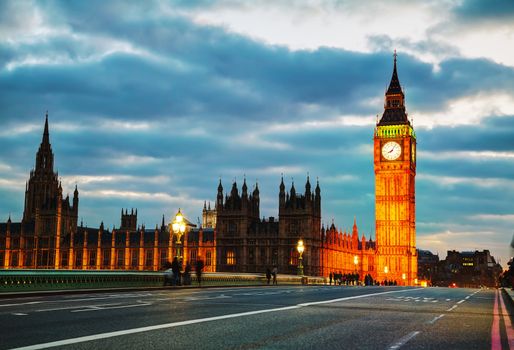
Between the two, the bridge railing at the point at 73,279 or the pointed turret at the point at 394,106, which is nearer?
the bridge railing at the point at 73,279

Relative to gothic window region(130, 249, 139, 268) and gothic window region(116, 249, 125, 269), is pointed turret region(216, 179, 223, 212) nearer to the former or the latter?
gothic window region(130, 249, 139, 268)

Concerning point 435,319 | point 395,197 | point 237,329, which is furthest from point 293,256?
point 237,329

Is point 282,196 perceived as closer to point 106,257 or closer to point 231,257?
point 231,257

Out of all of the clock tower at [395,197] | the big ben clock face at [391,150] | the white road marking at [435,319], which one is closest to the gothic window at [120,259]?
the clock tower at [395,197]

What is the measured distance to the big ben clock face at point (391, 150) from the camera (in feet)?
433

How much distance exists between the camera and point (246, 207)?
10588 centimetres

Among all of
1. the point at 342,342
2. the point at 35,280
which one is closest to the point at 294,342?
the point at 342,342

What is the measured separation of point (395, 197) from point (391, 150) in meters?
9.40

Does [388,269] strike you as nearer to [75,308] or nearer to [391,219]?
[391,219]

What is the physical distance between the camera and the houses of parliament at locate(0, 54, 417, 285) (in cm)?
10250

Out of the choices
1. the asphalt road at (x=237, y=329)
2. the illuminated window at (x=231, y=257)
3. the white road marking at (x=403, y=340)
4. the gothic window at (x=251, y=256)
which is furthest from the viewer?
the illuminated window at (x=231, y=257)

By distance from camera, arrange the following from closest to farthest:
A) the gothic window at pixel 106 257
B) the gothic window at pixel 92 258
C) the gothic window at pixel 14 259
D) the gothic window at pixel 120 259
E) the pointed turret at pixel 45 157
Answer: the gothic window at pixel 120 259 < the gothic window at pixel 106 257 < the gothic window at pixel 92 258 < the gothic window at pixel 14 259 < the pointed turret at pixel 45 157

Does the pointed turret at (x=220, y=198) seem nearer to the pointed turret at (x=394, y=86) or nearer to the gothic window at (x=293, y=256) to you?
the gothic window at (x=293, y=256)

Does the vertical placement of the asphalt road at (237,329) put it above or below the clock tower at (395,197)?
below
